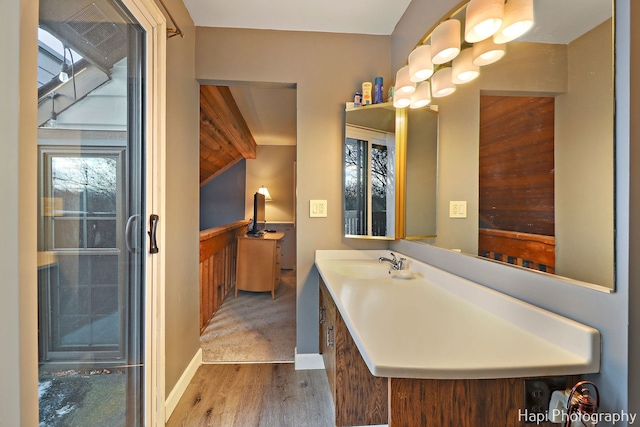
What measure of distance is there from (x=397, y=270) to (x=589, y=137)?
1060mm

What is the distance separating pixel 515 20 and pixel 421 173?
2.63 feet

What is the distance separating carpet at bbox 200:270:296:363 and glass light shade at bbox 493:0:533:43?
2.25 metres

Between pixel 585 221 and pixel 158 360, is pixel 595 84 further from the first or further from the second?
pixel 158 360

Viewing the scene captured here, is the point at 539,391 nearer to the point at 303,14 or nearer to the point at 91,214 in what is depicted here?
the point at 91,214

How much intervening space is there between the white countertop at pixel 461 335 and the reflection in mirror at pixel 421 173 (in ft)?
1.36

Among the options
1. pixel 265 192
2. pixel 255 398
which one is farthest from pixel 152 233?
pixel 265 192

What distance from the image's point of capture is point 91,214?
105 centimetres

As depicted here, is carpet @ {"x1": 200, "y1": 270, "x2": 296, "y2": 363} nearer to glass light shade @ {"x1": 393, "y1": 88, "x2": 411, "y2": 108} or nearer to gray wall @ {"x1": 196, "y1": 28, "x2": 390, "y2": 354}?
gray wall @ {"x1": 196, "y1": 28, "x2": 390, "y2": 354}

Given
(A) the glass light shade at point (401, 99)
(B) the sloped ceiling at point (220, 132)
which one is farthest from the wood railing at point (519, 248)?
(B) the sloped ceiling at point (220, 132)

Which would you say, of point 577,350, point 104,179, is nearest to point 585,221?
point 577,350

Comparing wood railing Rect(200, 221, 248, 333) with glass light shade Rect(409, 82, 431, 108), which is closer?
glass light shade Rect(409, 82, 431, 108)

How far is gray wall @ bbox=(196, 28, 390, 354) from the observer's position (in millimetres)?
1987

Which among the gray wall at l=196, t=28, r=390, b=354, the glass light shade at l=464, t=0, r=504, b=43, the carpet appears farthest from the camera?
the carpet

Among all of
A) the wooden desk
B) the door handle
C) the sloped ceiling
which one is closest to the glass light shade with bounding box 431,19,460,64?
the door handle
